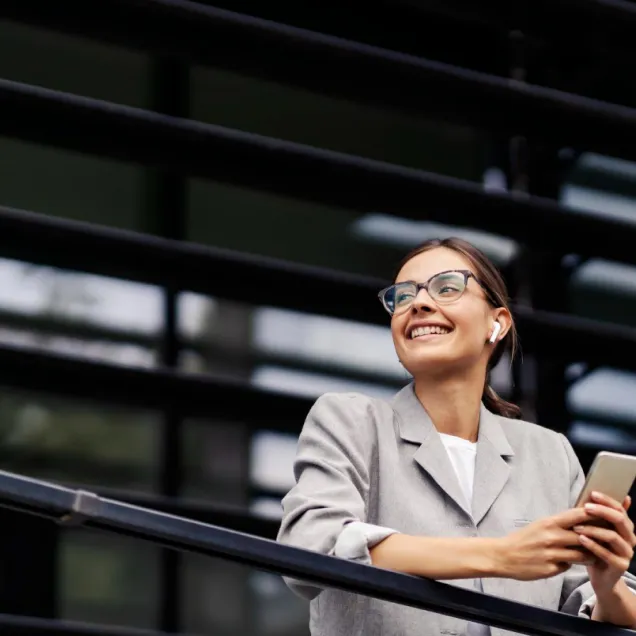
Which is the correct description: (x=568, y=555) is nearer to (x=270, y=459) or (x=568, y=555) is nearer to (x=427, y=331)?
(x=427, y=331)

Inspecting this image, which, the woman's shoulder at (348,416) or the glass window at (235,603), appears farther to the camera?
the glass window at (235,603)

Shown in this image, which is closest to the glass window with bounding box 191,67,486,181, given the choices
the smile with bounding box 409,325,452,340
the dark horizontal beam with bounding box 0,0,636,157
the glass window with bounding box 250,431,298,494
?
the dark horizontal beam with bounding box 0,0,636,157

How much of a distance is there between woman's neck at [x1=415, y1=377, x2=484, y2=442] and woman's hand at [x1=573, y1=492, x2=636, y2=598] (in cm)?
53

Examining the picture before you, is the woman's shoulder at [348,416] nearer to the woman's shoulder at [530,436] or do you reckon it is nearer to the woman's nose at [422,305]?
Result: the woman's nose at [422,305]

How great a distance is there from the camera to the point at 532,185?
557 centimetres

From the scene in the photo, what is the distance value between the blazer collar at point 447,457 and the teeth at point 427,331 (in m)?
0.12

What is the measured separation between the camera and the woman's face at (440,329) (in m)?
2.77

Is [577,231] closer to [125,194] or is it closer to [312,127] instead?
[312,127]

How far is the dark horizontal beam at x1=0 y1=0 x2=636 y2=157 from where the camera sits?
4422mm

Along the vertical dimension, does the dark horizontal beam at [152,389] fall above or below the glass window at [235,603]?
above

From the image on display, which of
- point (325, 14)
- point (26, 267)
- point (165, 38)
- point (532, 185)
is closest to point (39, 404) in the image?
point (26, 267)

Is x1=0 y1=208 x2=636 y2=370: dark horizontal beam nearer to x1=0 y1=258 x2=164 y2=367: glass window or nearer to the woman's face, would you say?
x1=0 y1=258 x2=164 y2=367: glass window

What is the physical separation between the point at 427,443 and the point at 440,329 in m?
0.26

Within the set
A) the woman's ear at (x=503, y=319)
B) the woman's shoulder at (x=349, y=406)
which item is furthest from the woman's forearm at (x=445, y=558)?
the woman's ear at (x=503, y=319)
